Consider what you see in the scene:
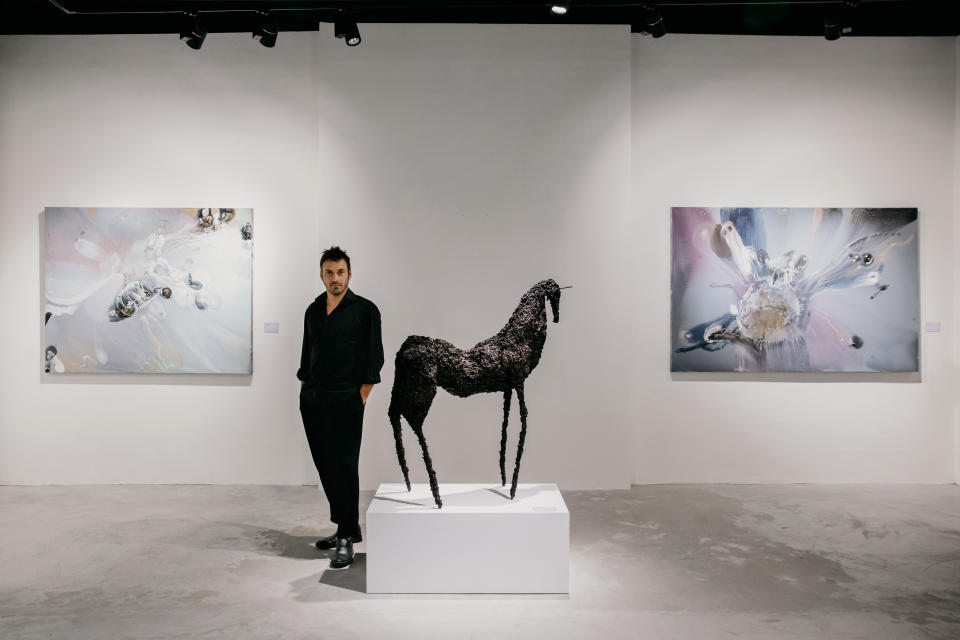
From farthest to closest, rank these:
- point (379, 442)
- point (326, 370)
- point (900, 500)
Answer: point (379, 442)
point (900, 500)
point (326, 370)

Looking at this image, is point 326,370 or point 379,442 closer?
point 326,370

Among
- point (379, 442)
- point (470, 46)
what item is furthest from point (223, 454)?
point (470, 46)

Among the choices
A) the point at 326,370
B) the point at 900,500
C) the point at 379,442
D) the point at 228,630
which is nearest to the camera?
the point at 228,630

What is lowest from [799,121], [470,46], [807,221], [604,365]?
[604,365]

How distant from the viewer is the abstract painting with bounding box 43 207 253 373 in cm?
515

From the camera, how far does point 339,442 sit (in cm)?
346

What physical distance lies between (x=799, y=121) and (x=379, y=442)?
404 cm

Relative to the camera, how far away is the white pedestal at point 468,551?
3.09m

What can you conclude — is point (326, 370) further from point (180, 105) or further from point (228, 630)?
point (180, 105)

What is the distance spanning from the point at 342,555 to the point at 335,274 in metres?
1.41

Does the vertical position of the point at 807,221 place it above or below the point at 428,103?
below

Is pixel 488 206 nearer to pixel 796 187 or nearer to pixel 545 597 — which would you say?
pixel 796 187

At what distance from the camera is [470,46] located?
5.09 metres

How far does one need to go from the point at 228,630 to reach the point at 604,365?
317 cm
